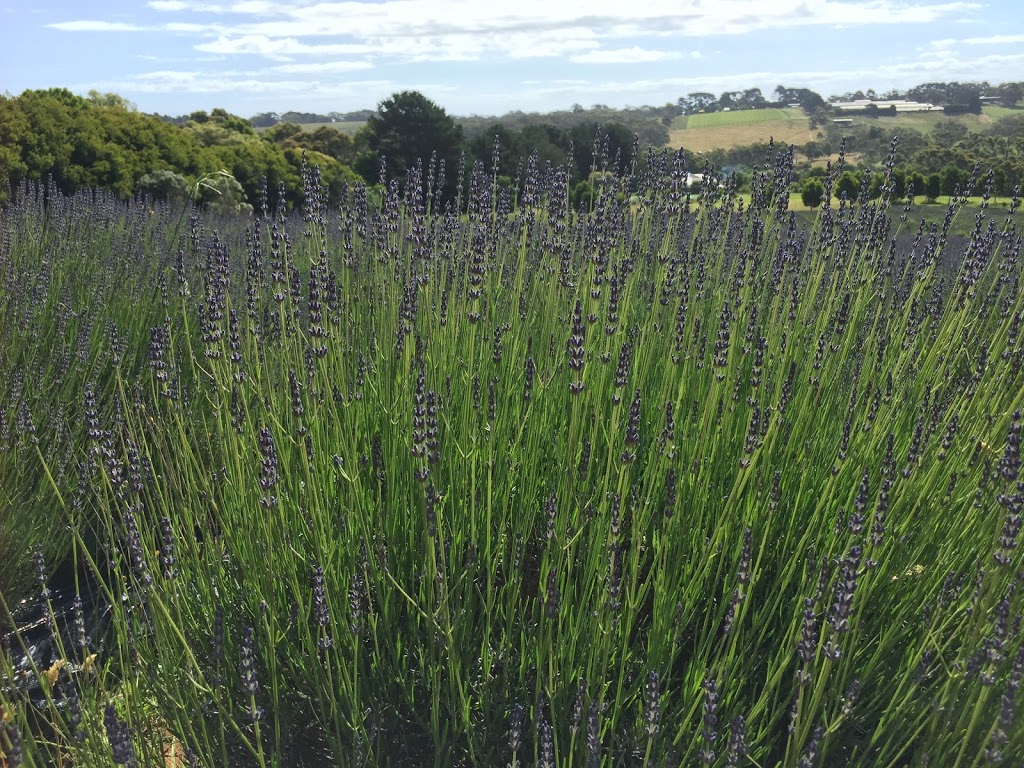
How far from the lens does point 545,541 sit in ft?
8.96

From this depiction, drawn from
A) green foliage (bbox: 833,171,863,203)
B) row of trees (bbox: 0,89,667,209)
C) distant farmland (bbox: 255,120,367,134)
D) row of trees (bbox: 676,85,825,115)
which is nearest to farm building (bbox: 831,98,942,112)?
row of trees (bbox: 676,85,825,115)

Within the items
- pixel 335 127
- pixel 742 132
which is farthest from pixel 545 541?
pixel 742 132

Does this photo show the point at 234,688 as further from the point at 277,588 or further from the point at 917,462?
the point at 917,462

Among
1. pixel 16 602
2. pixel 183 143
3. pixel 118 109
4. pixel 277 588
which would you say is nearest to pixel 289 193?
pixel 183 143

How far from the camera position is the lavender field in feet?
6.18

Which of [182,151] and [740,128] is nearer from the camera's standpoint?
[182,151]

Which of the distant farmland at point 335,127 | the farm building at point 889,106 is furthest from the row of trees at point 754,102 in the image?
the distant farmland at point 335,127

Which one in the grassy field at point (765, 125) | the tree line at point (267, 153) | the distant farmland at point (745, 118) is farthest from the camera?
the distant farmland at point (745, 118)

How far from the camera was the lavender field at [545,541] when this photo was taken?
1884 millimetres

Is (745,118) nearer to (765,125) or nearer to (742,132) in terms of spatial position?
(765,125)

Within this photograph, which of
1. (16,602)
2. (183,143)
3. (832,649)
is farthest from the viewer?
(183,143)

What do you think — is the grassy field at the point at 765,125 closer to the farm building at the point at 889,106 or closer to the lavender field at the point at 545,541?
the farm building at the point at 889,106

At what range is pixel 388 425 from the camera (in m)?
2.83

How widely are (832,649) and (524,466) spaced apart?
1.30 metres
